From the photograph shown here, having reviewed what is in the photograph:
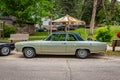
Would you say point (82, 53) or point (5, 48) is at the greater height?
point (5, 48)

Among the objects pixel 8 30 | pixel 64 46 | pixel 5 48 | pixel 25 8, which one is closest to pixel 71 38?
pixel 64 46

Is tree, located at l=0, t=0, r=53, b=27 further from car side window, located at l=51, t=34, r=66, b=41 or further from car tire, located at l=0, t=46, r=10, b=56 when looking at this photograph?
car side window, located at l=51, t=34, r=66, b=41

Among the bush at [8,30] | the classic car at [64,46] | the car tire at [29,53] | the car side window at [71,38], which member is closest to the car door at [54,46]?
the classic car at [64,46]

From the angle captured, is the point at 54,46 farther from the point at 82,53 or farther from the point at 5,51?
the point at 5,51

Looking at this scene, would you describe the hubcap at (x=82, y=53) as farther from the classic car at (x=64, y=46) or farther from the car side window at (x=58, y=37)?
the car side window at (x=58, y=37)

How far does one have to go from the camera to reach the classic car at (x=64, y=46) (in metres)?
13.1

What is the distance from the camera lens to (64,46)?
13.1 m

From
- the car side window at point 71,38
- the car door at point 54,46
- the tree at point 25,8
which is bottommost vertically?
the car door at point 54,46

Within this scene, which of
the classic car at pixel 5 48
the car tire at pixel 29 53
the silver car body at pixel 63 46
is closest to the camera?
the silver car body at pixel 63 46

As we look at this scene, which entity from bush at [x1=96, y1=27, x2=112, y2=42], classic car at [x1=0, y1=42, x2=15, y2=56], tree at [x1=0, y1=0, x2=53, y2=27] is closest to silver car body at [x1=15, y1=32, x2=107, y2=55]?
classic car at [x1=0, y1=42, x2=15, y2=56]

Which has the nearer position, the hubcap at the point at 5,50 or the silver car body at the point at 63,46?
the silver car body at the point at 63,46

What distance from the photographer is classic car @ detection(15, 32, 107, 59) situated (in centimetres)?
1305

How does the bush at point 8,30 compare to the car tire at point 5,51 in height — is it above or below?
above

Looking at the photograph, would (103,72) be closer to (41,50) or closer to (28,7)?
(41,50)
